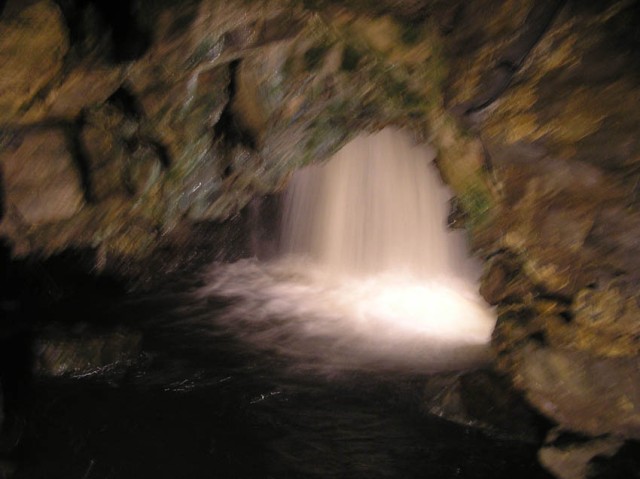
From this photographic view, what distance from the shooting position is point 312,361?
287 inches

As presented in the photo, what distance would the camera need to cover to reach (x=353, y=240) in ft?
40.6

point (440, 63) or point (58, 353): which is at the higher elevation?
point (440, 63)

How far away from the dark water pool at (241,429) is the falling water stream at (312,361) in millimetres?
18

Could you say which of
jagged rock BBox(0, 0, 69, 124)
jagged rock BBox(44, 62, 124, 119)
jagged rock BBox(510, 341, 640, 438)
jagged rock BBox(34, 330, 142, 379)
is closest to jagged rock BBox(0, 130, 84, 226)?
jagged rock BBox(44, 62, 124, 119)

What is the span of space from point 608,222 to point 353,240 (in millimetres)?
7555

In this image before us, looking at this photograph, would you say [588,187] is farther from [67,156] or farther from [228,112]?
[67,156]

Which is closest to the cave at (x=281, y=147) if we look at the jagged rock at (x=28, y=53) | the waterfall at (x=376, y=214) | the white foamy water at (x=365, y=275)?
the jagged rock at (x=28, y=53)

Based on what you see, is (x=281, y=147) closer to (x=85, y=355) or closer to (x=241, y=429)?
(x=85, y=355)

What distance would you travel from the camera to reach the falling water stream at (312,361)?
5305 mm

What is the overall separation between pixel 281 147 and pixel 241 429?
4.16 metres

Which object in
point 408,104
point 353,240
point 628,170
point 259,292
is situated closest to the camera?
point 628,170

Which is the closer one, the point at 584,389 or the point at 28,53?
the point at 28,53

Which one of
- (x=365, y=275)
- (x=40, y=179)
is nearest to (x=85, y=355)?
→ (x=40, y=179)

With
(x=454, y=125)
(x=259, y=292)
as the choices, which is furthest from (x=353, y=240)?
(x=454, y=125)
